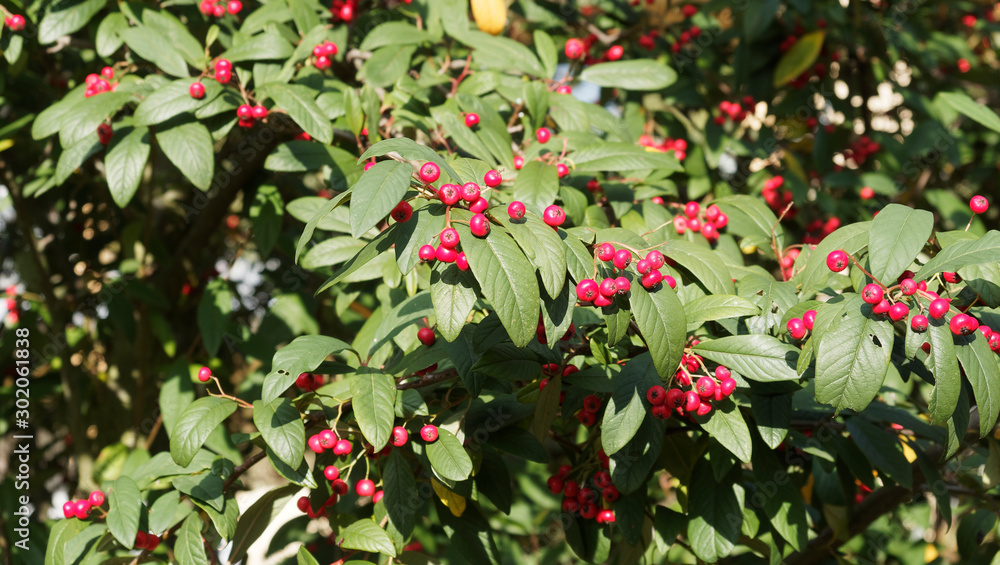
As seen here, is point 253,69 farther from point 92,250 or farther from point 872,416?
point 872,416

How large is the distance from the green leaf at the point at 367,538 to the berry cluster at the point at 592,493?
19.7 inches

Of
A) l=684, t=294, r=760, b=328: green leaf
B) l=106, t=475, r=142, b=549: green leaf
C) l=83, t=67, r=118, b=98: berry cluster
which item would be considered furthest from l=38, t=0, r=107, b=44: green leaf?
l=684, t=294, r=760, b=328: green leaf

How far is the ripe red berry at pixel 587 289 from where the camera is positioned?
→ 1.18 meters

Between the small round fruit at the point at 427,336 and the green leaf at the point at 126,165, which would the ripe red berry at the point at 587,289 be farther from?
the green leaf at the point at 126,165

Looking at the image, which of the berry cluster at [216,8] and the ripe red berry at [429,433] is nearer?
the ripe red berry at [429,433]

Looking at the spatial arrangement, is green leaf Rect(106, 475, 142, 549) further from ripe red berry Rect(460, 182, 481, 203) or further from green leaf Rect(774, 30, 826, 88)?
green leaf Rect(774, 30, 826, 88)

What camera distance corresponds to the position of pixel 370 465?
1.67 metres

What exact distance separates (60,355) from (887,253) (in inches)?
110

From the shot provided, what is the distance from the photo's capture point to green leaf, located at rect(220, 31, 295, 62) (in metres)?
2.00

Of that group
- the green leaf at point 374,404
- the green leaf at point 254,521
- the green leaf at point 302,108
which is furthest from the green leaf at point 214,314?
the green leaf at point 374,404

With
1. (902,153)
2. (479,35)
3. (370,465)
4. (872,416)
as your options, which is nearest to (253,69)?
(479,35)

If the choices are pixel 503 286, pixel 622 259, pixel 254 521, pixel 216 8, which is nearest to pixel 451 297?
pixel 503 286

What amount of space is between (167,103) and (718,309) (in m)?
1.44

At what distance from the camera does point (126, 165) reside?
1890mm
